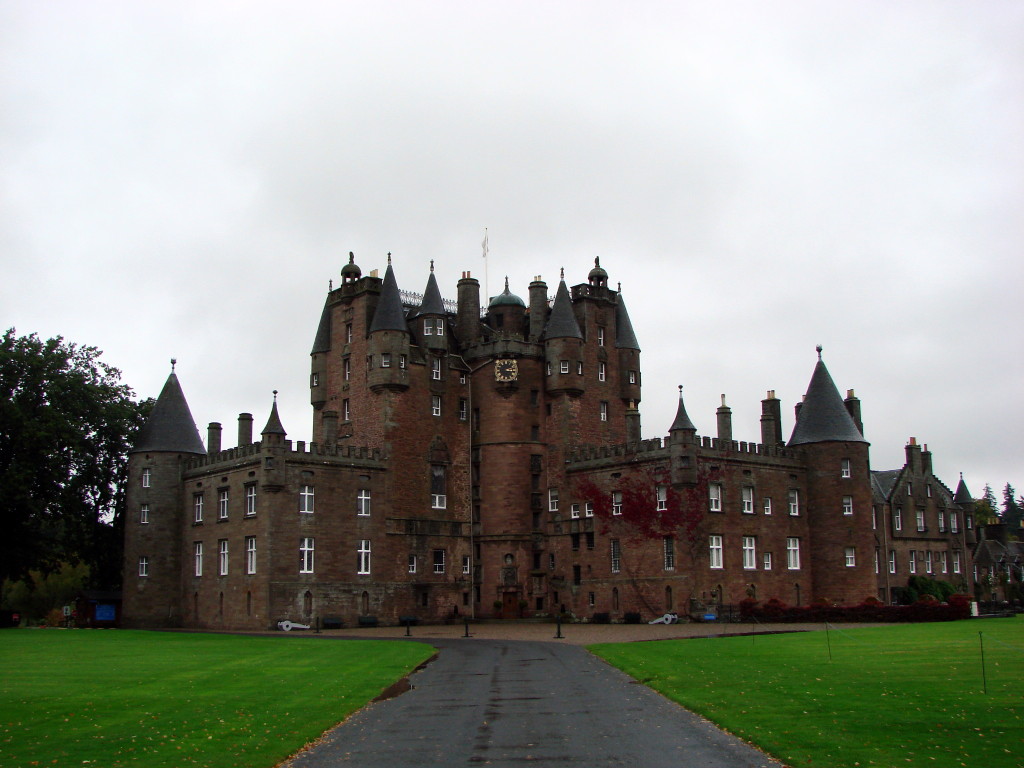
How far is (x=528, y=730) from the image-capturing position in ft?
62.3

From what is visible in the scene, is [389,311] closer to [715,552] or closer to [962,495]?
[715,552]

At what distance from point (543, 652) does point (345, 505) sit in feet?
85.0

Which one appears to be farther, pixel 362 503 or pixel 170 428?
pixel 170 428

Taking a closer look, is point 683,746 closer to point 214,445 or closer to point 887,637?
point 887,637

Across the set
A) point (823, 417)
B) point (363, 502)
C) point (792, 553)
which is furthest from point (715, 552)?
point (363, 502)

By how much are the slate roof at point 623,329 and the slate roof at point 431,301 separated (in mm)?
13597

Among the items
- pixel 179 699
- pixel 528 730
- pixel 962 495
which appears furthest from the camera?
pixel 962 495

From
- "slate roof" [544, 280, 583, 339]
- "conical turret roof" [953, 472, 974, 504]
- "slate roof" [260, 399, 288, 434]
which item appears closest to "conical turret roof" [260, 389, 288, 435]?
"slate roof" [260, 399, 288, 434]

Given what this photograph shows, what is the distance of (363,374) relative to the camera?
6881 centimetres

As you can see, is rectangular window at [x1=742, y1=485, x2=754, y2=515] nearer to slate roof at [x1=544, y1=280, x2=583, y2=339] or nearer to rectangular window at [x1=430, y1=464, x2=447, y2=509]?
slate roof at [x1=544, y1=280, x2=583, y2=339]

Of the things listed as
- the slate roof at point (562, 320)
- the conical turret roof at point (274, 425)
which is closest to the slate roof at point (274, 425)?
the conical turret roof at point (274, 425)

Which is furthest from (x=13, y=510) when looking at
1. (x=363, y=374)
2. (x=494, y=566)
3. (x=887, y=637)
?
(x=887, y=637)

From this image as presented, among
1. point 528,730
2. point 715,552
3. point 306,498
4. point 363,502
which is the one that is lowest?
point 528,730

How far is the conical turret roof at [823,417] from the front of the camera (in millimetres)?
67875
